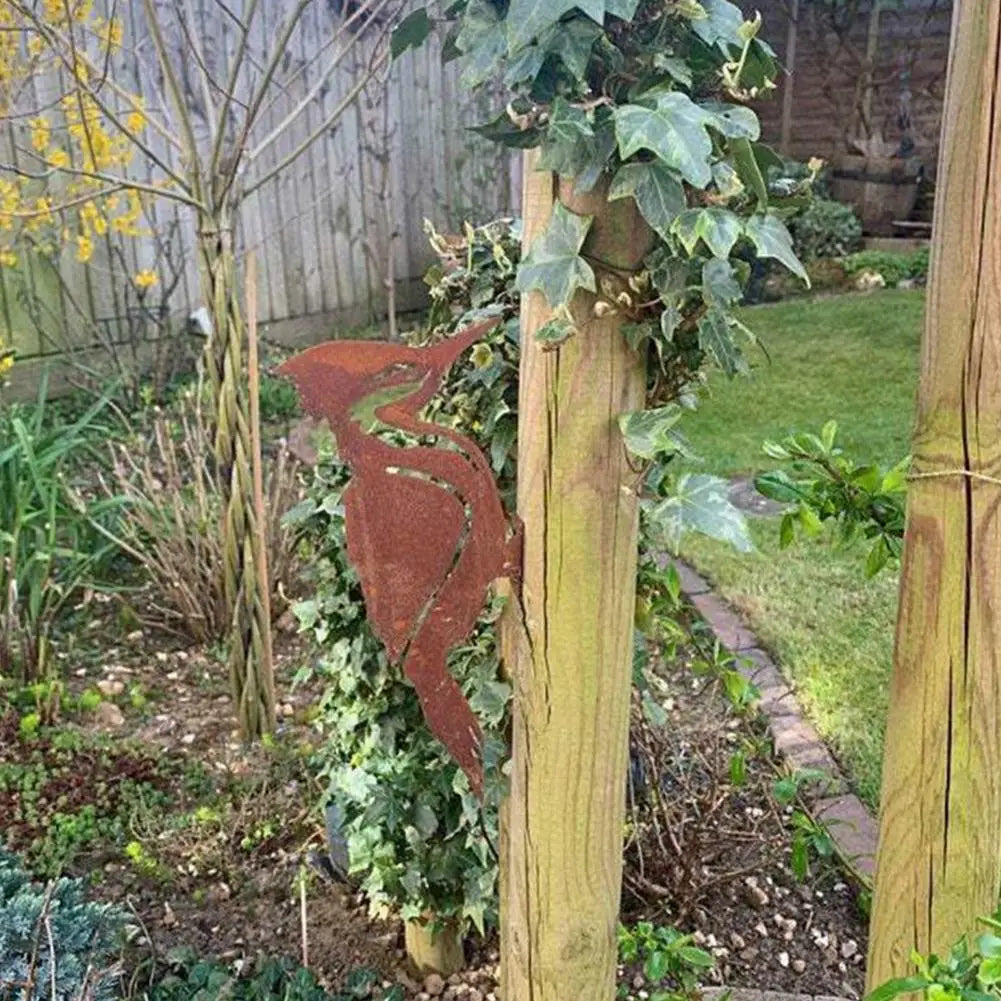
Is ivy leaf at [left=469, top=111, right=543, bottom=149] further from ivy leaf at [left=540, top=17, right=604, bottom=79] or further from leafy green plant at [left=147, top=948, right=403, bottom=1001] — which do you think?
leafy green plant at [left=147, top=948, right=403, bottom=1001]

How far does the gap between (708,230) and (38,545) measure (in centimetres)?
258

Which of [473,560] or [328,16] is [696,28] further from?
[328,16]

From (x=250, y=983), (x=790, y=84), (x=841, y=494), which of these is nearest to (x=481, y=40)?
(x=841, y=494)

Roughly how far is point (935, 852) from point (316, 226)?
576 cm

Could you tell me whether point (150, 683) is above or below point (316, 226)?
below

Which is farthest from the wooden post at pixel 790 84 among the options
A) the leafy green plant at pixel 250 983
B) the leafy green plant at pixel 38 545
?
the leafy green plant at pixel 250 983

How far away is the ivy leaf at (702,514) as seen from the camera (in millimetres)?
1018

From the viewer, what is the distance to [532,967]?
1249 millimetres

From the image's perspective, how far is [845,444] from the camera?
14.9 feet

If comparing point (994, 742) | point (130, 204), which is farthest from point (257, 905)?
point (130, 204)

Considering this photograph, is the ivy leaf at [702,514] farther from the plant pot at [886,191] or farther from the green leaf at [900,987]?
the plant pot at [886,191]

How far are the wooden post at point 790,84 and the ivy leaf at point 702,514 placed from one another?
8.45 m

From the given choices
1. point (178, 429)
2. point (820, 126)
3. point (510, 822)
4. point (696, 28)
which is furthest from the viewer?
point (820, 126)

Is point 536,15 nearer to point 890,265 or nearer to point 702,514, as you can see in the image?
point 702,514
